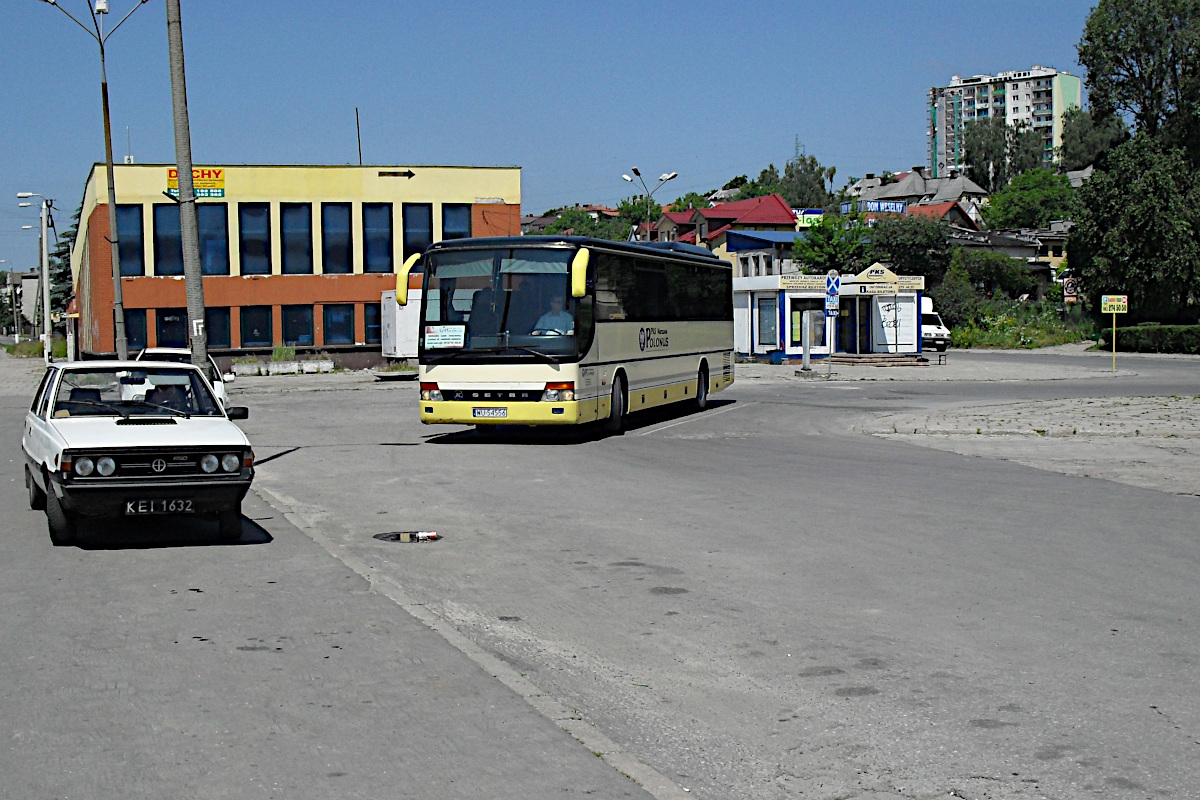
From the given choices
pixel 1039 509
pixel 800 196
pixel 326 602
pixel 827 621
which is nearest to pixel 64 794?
pixel 326 602

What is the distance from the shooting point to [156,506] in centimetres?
1004

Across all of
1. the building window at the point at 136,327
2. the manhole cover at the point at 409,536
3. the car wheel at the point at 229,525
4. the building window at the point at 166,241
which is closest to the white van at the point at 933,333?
the building window at the point at 166,241

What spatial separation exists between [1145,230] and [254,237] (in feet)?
135

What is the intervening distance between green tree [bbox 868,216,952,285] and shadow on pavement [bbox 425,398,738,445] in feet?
191

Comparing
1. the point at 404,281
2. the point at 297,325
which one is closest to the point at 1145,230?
the point at 297,325

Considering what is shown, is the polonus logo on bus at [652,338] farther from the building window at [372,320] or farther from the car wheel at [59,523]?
the building window at [372,320]

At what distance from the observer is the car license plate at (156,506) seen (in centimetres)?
998

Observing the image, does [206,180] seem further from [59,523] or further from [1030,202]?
[1030,202]

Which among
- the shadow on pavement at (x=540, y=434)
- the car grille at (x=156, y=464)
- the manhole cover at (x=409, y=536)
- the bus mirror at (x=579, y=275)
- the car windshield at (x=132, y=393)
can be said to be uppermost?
the bus mirror at (x=579, y=275)

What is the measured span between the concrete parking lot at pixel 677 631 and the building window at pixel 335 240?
3944 centimetres

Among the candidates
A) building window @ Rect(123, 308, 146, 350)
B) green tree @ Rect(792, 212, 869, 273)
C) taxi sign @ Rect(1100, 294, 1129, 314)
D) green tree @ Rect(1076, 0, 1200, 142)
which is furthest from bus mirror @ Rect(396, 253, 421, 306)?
green tree @ Rect(792, 212, 869, 273)

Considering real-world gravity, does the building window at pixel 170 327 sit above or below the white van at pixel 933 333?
above

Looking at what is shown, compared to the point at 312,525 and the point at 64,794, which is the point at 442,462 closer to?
the point at 312,525

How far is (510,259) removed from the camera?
19438 millimetres
